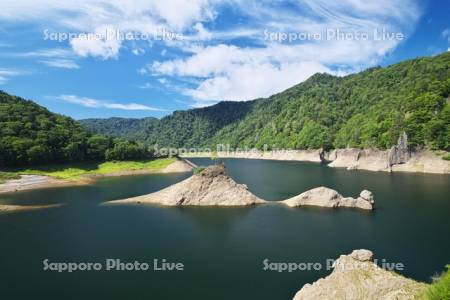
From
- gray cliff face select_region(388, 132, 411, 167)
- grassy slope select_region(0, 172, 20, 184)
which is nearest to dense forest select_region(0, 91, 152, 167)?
grassy slope select_region(0, 172, 20, 184)

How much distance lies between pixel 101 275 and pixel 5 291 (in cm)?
763

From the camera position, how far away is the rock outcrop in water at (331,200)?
5497 cm

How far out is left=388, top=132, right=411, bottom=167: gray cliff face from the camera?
4481 inches

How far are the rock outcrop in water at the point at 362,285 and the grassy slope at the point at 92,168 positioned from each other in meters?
92.9

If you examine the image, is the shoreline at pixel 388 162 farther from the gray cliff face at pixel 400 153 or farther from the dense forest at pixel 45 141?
the dense forest at pixel 45 141

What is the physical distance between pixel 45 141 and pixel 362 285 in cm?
11157

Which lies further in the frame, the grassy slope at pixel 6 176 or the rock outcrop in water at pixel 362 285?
the grassy slope at pixel 6 176

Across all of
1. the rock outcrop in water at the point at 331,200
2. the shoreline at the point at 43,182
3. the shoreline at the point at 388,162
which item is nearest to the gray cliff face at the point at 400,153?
the shoreline at the point at 388,162

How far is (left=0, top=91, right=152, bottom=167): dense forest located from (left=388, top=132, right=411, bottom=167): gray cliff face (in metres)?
94.2

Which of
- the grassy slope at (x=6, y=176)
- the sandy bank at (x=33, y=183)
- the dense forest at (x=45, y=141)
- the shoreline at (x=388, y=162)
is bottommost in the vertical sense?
the sandy bank at (x=33, y=183)

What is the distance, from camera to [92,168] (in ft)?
383

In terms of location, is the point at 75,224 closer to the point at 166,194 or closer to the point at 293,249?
the point at 166,194

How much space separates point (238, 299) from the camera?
25.6 m

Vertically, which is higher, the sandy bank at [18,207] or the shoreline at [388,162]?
the shoreline at [388,162]
